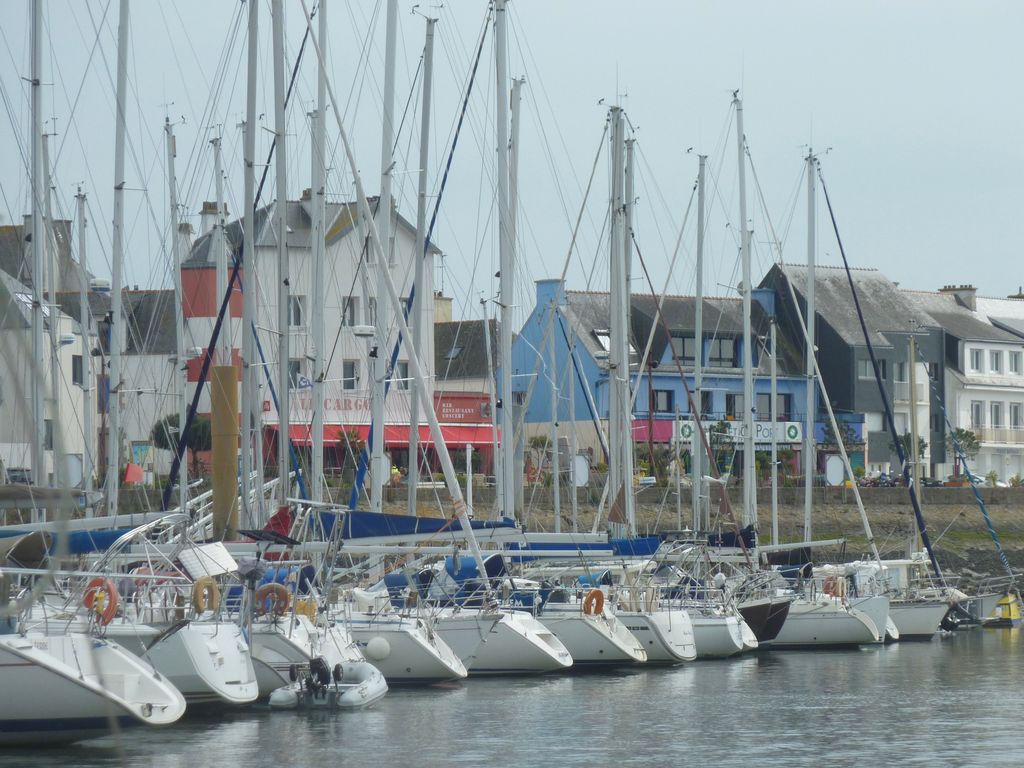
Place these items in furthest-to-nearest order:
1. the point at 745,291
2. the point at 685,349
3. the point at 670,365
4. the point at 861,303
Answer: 1. the point at 861,303
2. the point at 685,349
3. the point at 670,365
4. the point at 745,291

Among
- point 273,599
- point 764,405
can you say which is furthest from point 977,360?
point 273,599

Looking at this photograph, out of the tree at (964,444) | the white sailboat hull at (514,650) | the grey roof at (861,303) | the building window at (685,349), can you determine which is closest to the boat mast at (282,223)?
the white sailboat hull at (514,650)

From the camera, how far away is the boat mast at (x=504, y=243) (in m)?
30.2

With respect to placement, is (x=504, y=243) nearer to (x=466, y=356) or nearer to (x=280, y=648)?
(x=280, y=648)

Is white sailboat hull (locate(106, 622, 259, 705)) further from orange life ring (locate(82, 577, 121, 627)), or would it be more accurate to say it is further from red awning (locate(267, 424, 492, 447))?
red awning (locate(267, 424, 492, 447))

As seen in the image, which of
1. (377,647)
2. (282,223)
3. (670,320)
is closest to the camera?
(377,647)

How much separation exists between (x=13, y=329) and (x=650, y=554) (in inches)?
1093

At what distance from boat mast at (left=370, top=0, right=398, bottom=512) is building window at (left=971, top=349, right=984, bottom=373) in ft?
184

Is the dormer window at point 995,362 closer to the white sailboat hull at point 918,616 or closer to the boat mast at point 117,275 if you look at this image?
the white sailboat hull at point 918,616

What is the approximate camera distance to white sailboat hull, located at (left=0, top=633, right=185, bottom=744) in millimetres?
16156

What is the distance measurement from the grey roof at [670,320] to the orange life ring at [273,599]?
1902 inches

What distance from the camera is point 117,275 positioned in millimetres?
31984

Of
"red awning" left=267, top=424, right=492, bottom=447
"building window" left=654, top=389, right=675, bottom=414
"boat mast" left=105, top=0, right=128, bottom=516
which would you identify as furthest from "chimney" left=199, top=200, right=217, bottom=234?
"boat mast" left=105, top=0, right=128, bottom=516

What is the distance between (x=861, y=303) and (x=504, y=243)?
49.9m
